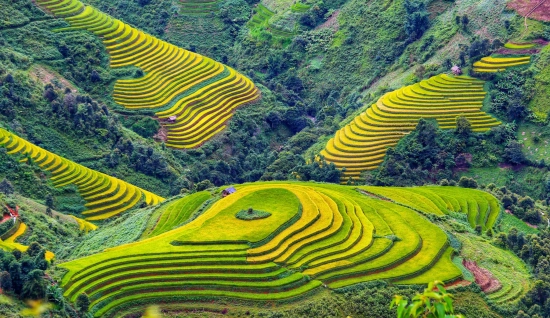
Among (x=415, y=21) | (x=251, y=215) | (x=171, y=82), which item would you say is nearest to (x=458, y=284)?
(x=251, y=215)

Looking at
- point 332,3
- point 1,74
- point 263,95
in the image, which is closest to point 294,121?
point 263,95

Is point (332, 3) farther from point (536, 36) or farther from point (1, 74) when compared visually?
point (1, 74)

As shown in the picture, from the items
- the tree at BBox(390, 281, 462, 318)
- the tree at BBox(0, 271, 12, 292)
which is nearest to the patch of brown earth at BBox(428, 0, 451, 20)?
the tree at BBox(0, 271, 12, 292)

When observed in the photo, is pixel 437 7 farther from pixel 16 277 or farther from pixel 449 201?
pixel 16 277

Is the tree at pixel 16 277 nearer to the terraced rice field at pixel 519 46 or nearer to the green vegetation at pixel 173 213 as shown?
the green vegetation at pixel 173 213

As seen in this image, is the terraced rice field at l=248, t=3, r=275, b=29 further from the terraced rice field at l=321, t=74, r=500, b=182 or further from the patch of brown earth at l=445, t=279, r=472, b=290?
the patch of brown earth at l=445, t=279, r=472, b=290

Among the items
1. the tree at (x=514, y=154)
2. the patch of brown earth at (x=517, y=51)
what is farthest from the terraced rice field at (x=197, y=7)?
the tree at (x=514, y=154)

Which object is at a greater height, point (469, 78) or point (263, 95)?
point (469, 78)
